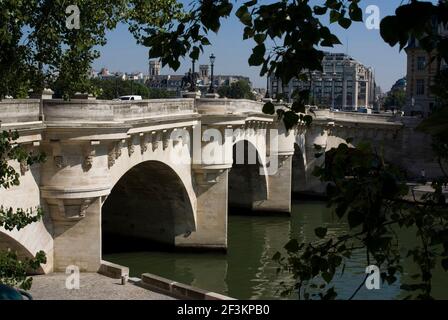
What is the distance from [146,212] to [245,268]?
5.75 meters

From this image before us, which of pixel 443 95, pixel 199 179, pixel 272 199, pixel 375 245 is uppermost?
pixel 443 95

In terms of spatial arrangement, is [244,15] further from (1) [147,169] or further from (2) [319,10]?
(1) [147,169]

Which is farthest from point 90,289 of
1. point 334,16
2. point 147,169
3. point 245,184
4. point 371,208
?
point 245,184

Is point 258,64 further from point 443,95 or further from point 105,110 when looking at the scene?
point 105,110

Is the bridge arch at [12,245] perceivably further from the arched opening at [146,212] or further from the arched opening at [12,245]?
the arched opening at [146,212]

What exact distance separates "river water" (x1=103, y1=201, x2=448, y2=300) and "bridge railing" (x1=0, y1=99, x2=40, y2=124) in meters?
8.21

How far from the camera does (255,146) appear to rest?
39.0 meters

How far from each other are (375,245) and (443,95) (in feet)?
3.85

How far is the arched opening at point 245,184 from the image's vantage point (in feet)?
135

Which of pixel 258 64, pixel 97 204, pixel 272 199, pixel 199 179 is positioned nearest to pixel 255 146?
pixel 272 199

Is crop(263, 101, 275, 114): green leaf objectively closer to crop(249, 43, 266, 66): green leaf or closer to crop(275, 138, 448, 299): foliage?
crop(249, 43, 266, 66): green leaf

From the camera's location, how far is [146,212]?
30.3 metres

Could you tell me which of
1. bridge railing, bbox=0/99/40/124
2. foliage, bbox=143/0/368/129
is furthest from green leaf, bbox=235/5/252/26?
bridge railing, bbox=0/99/40/124

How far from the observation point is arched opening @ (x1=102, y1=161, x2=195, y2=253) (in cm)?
2858
